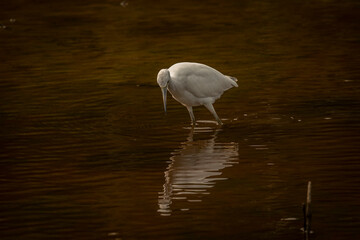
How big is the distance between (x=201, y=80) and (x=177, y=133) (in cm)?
78

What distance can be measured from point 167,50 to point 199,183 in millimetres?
8414

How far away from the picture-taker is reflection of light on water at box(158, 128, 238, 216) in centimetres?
875

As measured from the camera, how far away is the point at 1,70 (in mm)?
16219

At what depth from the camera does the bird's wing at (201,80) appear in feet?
38.5

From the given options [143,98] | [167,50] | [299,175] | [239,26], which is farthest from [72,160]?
[239,26]

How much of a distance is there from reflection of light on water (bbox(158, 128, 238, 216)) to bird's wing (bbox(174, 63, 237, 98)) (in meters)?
0.49

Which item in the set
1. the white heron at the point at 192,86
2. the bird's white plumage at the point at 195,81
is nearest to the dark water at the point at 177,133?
the white heron at the point at 192,86

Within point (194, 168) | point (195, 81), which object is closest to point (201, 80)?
point (195, 81)

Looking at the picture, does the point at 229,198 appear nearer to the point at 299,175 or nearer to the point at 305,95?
the point at 299,175

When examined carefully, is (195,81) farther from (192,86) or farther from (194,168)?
(194,168)

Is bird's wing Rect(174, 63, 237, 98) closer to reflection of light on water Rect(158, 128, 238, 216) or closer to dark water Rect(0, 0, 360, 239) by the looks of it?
dark water Rect(0, 0, 360, 239)

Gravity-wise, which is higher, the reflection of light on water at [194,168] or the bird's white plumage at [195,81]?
the bird's white plumage at [195,81]

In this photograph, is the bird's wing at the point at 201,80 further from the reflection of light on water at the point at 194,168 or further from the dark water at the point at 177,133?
the reflection of light on water at the point at 194,168

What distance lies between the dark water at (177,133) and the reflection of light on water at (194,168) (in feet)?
0.06
